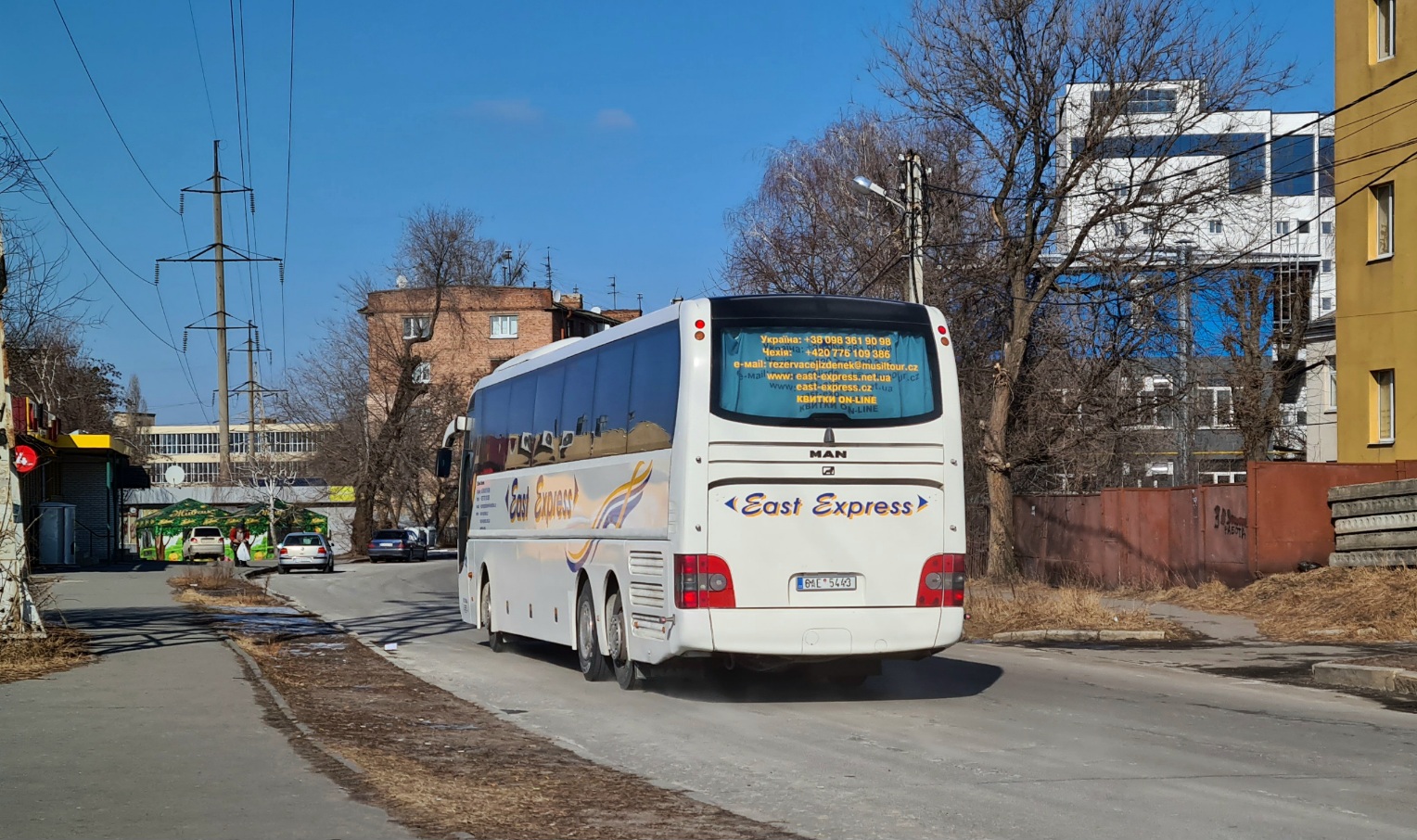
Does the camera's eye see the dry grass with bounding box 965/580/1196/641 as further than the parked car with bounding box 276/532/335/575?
No

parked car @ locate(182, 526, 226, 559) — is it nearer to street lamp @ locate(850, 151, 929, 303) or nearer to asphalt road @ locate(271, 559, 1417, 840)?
street lamp @ locate(850, 151, 929, 303)

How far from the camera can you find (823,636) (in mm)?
12484

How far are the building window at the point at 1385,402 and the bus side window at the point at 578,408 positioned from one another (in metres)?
19.0

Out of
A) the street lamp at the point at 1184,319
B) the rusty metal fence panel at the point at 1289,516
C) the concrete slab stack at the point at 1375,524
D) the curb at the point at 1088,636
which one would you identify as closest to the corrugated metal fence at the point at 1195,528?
the rusty metal fence panel at the point at 1289,516

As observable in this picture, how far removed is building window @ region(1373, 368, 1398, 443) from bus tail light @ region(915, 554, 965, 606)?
62.0 ft

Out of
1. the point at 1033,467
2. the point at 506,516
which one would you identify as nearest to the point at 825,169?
the point at 1033,467

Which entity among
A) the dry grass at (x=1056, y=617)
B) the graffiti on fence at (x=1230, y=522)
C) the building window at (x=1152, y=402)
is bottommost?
the dry grass at (x=1056, y=617)

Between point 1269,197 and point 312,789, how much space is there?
26191mm

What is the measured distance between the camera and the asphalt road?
7.69m

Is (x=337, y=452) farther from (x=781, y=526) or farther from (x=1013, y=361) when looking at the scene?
(x=781, y=526)

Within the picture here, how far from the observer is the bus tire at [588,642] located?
48.8 feet

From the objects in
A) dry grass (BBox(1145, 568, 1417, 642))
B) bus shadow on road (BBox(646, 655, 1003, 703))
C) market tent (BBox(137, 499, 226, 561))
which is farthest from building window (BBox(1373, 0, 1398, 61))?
market tent (BBox(137, 499, 226, 561))

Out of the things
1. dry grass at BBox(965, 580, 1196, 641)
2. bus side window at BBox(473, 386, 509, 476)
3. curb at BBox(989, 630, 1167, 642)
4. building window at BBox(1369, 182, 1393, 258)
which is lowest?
curb at BBox(989, 630, 1167, 642)

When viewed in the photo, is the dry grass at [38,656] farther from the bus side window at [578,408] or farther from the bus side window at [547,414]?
the bus side window at [578,408]
